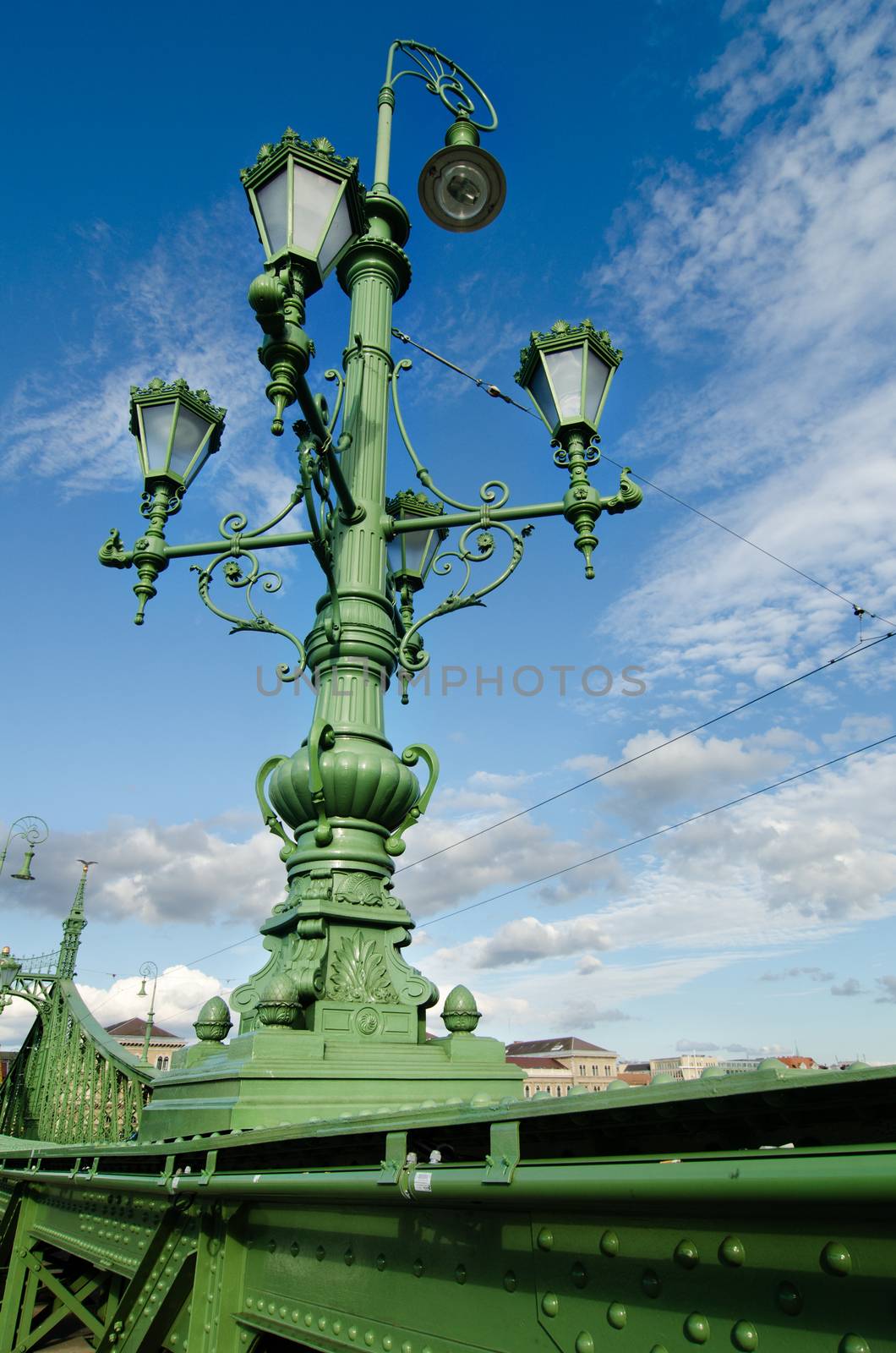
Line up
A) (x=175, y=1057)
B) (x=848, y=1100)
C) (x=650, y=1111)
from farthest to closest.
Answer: (x=175, y=1057) → (x=650, y=1111) → (x=848, y=1100)

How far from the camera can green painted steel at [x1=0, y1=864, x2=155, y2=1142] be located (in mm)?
10445

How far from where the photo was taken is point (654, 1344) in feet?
4.42

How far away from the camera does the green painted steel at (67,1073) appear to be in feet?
34.3

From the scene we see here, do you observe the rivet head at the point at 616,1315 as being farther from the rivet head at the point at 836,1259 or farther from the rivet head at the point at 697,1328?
the rivet head at the point at 836,1259

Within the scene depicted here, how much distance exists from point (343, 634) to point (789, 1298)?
12.5 ft

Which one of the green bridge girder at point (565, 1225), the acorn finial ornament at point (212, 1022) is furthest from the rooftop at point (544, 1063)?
the green bridge girder at point (565, 1225)

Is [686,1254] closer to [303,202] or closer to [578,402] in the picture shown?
[303,202]

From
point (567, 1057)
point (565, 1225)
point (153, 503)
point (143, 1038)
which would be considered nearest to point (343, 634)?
point (153, 503)

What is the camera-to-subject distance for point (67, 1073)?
1244cm

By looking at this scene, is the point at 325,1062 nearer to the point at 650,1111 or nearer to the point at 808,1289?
the point at 650,1111

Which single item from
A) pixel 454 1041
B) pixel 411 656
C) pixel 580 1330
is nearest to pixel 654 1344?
pixel 580 1330

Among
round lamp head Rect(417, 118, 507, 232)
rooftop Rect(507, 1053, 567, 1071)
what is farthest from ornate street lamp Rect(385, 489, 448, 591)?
rooftop Rect(507, 1053, 567, 1071)

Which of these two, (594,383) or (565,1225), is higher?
(594,383)

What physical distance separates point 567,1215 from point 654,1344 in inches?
9.1
